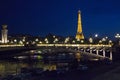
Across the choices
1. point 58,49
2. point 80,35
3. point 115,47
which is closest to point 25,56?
point 58,49

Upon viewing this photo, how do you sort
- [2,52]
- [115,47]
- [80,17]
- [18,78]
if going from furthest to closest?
[80,17] < [115,47] < [2,52] < [18,78]

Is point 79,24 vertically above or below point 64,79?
above

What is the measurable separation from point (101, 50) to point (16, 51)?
18.5 m

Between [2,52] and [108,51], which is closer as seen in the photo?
[2,52]

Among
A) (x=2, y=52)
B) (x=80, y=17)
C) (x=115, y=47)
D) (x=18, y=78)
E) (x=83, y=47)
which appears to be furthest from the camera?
(x=80, y=17)

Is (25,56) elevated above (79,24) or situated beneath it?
situated beneath

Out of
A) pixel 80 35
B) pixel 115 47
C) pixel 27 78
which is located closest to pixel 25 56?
pixel 115 47

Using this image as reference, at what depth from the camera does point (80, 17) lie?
119125 millimetres

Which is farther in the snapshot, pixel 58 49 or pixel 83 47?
pixel 83 47

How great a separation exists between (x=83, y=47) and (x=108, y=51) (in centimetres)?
1278

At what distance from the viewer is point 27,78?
44562 millimetres

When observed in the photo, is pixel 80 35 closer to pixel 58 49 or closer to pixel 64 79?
pixel 58 49

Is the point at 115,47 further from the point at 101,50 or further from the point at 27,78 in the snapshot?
the point at 27,78

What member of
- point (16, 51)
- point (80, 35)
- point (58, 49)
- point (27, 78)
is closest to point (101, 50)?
point (58, 49)
